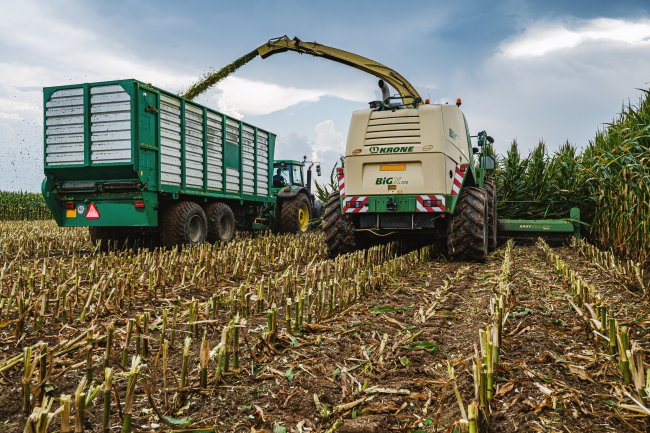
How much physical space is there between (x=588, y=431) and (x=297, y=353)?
163 cm

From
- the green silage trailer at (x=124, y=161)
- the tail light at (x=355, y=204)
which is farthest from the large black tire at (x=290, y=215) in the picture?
the tail light at (x=355, y=204)

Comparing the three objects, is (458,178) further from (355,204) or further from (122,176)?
(122,176)

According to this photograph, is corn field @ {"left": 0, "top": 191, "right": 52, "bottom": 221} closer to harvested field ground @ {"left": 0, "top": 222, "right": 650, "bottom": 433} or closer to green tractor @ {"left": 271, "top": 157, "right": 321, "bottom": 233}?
green tractor @ {"left": 271, "top": 157, "right": 321, "bottom": 233}

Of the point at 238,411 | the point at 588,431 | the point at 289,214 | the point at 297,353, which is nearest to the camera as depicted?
the point at 588,431

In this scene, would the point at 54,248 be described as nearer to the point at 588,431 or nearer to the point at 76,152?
the point at 76,152

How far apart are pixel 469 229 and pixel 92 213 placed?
6.13 m

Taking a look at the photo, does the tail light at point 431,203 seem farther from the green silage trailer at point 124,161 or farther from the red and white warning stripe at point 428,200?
the green silage trailer at point 124,161

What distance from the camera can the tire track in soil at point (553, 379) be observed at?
234cm

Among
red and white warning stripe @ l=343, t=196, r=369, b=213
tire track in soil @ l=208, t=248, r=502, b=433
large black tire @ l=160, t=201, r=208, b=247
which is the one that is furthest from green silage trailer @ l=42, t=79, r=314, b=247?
tire track in soil @ l=208, t=248, r=502, b=433

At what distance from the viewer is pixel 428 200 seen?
7.82 metres

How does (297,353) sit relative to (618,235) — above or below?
below

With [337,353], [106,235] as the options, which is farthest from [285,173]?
[337,353]

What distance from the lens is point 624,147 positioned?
7504 mm

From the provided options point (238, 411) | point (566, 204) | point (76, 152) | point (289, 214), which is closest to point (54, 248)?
point (76, 152)
